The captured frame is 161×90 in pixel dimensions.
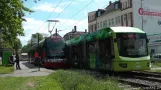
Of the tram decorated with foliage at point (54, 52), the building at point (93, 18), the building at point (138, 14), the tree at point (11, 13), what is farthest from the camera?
the building at point (93, 18)

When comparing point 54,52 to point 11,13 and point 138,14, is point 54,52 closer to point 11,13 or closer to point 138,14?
point 11,13

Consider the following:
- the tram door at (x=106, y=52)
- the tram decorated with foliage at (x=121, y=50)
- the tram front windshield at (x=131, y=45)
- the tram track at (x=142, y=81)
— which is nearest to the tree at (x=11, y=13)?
the tram decorated with foliage at (x=121, y=50)

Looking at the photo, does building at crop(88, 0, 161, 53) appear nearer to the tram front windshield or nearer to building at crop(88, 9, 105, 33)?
building at crop(88, 9, 105, 33)

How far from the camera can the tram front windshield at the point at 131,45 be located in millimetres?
18812

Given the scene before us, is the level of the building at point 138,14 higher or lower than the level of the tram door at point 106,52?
higher

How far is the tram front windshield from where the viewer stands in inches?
741

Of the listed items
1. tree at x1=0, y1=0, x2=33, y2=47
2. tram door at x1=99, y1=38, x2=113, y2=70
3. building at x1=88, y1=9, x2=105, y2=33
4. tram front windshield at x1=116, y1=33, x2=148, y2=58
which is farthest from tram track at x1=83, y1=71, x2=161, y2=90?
building at x1=88, y1=9, x2=105, y2=33

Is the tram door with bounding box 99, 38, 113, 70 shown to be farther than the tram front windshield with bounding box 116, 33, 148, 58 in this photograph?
Yes

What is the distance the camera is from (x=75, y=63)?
96.0ft

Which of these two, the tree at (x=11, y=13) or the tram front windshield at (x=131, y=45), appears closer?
the tram front windshield at (x=131, y=45)

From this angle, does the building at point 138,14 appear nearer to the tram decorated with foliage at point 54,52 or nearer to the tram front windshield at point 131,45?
the tram decorated with foliage at point 54,52

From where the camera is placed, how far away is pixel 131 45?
19.1 meters

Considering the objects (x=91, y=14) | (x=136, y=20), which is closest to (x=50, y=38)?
(x=136, y=20)

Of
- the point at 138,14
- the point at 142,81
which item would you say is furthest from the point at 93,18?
the point at 142,81
